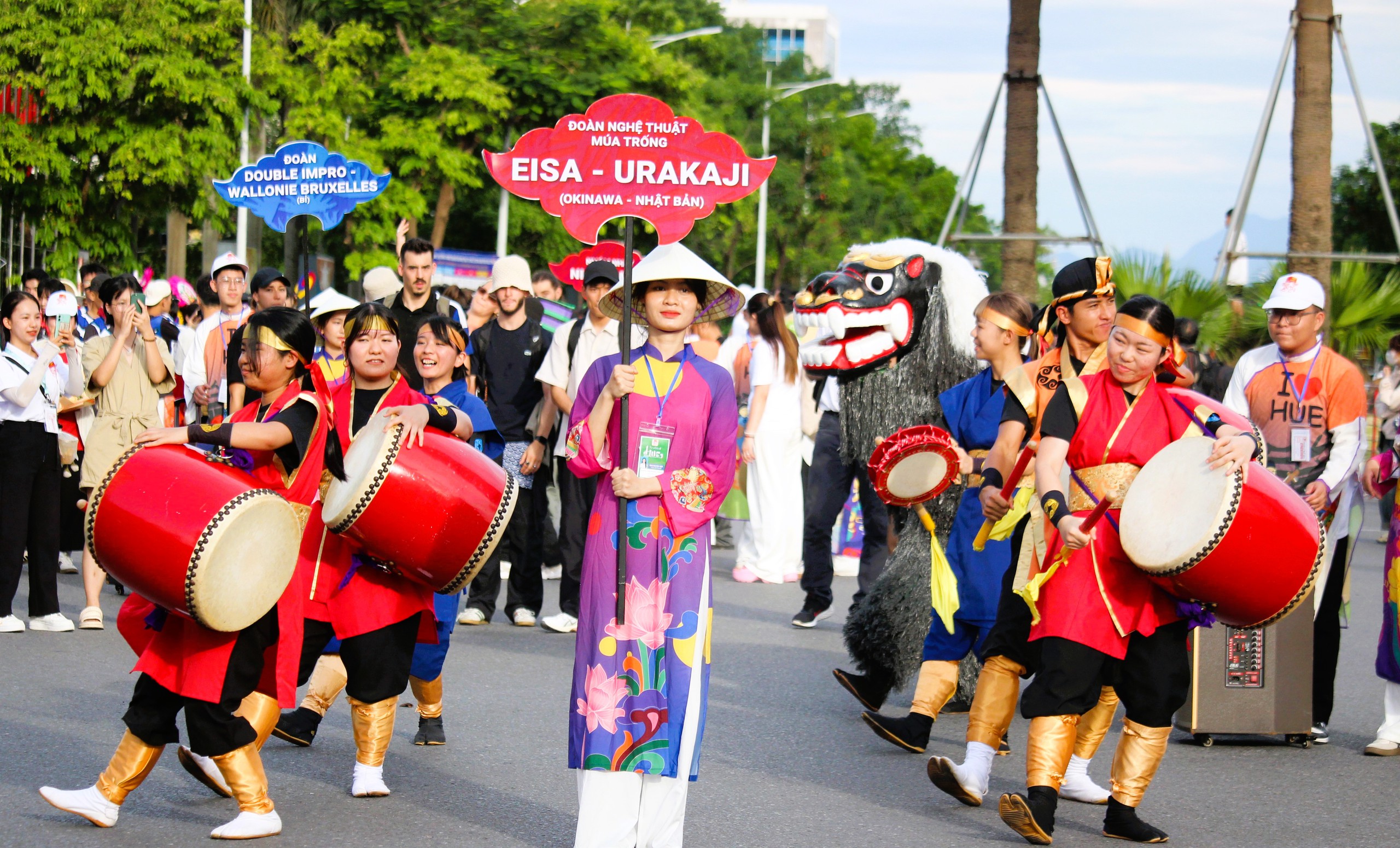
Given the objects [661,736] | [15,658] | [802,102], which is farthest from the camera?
[802,102]

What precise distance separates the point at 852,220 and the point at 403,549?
149 ft

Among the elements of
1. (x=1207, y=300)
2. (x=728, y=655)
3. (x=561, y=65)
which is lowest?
(x=728, y=655)

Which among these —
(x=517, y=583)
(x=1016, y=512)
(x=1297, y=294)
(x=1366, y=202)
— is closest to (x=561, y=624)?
(x=517, y=583)

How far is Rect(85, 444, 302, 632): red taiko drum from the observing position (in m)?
4.52

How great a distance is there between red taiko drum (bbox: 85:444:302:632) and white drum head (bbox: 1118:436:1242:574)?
2504 mm

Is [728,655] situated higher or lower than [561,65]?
lower

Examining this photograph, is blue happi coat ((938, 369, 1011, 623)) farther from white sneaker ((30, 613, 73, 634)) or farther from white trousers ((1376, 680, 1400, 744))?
white sneaker ((30, 613, 73, 634))

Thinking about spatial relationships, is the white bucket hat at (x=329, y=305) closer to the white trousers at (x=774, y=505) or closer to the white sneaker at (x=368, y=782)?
the white sneaker at (x=368, y=782)

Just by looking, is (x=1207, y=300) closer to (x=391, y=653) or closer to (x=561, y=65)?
(x=391, y=653)

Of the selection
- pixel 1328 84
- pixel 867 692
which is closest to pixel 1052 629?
pixel 867 692

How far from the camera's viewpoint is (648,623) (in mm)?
4566

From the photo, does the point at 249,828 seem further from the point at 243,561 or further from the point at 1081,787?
the point at 1081,787

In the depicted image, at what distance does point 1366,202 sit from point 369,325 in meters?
41.0

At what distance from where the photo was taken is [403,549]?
4.92 metres
